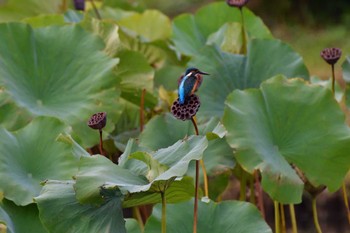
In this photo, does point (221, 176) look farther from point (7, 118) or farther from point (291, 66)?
point (7, 118)

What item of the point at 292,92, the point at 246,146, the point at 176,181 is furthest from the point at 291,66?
the point at 176,181

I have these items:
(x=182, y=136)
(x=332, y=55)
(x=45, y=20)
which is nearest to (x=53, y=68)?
(x=45, y=20)

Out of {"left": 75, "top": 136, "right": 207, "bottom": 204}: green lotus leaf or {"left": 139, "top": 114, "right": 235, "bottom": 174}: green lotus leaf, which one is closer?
{"left": 75, "top": 136, "right": 207, "bottom": 204}: green lotus leaf

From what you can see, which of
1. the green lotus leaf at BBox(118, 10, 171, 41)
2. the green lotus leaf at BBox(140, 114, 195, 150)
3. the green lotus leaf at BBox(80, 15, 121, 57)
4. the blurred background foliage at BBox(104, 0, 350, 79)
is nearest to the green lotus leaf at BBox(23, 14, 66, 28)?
the green lotus leaf at BBox(80, 15, 121, 57)

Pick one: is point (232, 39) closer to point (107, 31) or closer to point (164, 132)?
point (107, 31)

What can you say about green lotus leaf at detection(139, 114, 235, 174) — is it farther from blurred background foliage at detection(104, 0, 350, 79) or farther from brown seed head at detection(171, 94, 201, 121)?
blurred background foliage at detection(104, 0, 350, 79)

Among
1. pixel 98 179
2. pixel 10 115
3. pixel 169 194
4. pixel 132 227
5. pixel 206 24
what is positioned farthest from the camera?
pixel 206 24

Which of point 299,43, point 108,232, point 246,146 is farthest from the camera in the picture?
point 299,43
